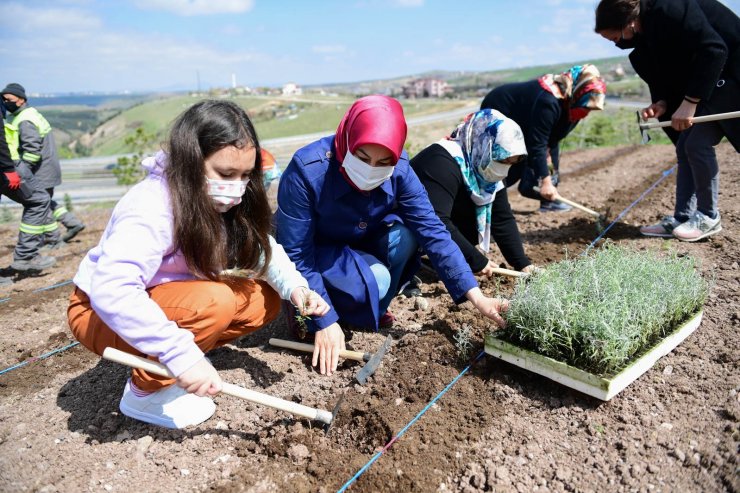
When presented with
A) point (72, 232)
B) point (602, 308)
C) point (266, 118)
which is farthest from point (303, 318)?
point (266, 118)

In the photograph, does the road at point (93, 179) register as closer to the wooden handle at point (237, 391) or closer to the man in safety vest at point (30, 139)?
the man in safety vest at point (30, 139)

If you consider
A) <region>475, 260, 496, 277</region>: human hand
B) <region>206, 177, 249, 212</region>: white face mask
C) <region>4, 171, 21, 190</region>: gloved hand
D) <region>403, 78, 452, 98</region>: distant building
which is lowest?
<region>475, 260, 496, 277</region>: human hand

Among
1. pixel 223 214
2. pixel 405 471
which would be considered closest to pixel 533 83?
pixel 223 214

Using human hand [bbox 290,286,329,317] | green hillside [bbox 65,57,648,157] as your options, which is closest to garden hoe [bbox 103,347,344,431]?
human hand [bbox 290,286,329,317]

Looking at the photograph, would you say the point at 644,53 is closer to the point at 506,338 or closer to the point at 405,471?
the point at 506,338

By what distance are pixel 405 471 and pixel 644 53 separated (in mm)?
3277

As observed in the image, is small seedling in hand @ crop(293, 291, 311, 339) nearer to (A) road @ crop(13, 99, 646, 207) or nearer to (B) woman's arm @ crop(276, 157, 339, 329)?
(B) woman's arm @ crop(276, 157, 339, 329)

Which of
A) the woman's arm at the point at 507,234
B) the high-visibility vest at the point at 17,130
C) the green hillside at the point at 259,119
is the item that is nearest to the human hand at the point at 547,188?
the woman's arm at the point at 507,234

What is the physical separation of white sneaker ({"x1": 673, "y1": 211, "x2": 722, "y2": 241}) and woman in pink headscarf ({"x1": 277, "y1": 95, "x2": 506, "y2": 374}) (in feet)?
7.00

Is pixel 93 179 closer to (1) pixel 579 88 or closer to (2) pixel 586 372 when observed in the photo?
(1) pixel 579 88

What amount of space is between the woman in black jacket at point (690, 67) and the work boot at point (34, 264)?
16.4 feet

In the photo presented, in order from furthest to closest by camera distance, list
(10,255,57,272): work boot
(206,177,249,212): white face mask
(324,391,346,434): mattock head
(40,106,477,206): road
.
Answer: (40,106,477,206): road → (10,255,57,272): work boot → (324,391,346,434): mattock head → (206,177,249,212): white face mask

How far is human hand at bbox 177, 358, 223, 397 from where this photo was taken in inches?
70.9

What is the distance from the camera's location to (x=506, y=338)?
236 centimetres
